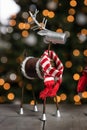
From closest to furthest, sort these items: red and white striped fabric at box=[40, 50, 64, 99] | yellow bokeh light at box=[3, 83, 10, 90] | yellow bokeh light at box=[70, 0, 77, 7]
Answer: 1. red and white striped fabric at box=[40, 50, 64, 99]
2. yellow bokeh light at box=[70, 0, 77, 7]
3. yellow bokeh light at box=[3, 83, 10, 90]

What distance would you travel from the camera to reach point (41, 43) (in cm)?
335

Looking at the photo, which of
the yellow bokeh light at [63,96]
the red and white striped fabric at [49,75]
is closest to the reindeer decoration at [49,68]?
the red and white striped fabric at [49,75]

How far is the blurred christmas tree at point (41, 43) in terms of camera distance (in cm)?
332

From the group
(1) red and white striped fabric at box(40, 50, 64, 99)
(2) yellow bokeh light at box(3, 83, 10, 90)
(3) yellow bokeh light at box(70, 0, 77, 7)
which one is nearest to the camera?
(1) red and white striped fabric at box(40, 50, 64, 99)

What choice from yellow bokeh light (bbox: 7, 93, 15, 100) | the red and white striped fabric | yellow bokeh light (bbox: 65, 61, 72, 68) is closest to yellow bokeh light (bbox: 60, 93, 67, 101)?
yellow bokeh light (bbox: 65, 61, 72, 68)

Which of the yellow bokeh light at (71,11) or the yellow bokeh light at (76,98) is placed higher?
the yellow bokeh light at (71,11)

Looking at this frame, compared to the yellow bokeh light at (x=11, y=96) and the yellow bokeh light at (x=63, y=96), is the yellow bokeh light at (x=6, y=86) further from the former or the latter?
the yellow bokeh light at (x=63, y=96)

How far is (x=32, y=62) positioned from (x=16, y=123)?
0.54 m

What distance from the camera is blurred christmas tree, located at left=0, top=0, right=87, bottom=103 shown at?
3322mm

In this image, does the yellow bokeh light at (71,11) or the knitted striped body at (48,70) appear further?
the yellow bokeh light at (71,11)

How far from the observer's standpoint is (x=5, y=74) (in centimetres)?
342

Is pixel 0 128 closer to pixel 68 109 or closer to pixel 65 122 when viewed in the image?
pixel 65 122

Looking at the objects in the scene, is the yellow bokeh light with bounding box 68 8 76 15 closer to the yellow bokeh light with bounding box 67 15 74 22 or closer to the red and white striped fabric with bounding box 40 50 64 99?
the yellow bokeh light with bounding box 67 15 74 22

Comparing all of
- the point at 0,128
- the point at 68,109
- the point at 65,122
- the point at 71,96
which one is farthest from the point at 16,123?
the point at 71,96
